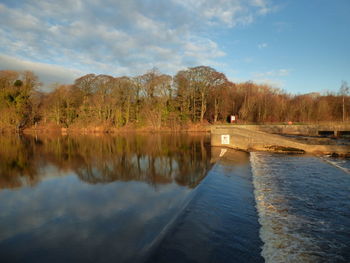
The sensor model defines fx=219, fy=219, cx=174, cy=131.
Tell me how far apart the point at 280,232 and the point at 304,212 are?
176cm

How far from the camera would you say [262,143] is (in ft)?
62.5

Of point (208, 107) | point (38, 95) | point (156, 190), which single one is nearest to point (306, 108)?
point (208, 107)

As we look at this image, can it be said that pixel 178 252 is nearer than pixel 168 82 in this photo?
Yes

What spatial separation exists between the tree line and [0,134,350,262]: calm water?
38003 millimetres

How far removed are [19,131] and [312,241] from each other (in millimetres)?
63772

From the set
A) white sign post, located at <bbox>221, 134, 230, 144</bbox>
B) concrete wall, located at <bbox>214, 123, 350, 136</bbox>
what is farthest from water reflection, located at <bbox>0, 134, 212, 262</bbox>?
concrete wall, located at <bbox>214, 123, 350, 136</bbox>

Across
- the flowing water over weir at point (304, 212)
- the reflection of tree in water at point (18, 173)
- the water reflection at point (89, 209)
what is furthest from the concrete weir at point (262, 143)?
the reflection of tree in water at point (18, 173)

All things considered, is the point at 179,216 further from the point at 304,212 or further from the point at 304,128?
the point at 304,128

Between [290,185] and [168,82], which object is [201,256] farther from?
[168,82]

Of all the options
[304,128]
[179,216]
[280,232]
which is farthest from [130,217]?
[304,128]

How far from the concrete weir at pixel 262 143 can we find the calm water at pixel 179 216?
5.24 meters

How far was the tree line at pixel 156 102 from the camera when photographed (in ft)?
159

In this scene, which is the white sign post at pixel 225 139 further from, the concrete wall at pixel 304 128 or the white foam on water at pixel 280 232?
the white foam on water at pixel 280 232

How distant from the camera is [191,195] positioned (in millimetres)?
7992
